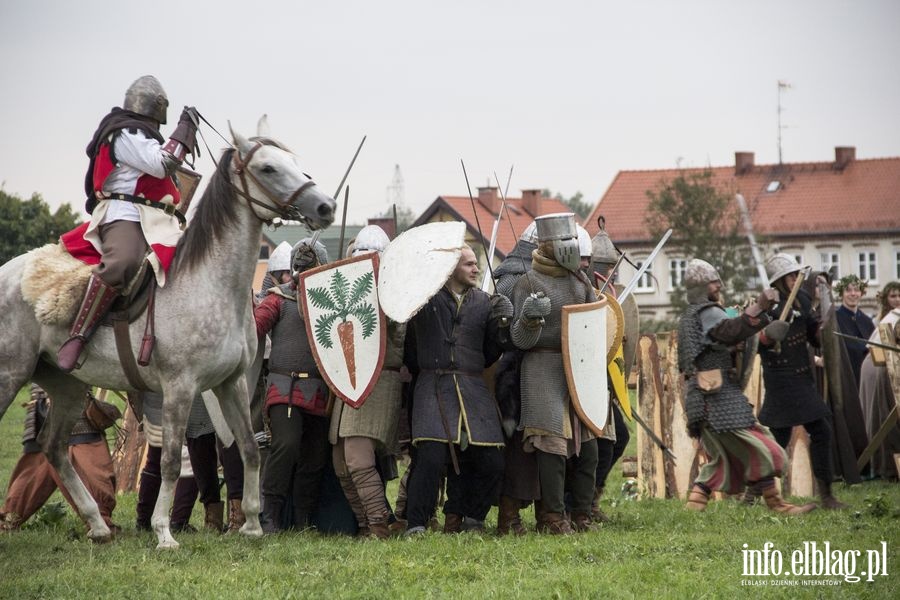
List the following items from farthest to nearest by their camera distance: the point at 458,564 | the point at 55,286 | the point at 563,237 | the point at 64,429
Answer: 1. the point at 64,429
2. the point at 563,237
3. the point at 55,286
4. the point at 458,564

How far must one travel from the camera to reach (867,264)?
170ft

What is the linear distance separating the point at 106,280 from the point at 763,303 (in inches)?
163

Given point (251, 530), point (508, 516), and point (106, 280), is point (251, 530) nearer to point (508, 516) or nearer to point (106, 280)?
point (508, 516)

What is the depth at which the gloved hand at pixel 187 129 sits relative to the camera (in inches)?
293

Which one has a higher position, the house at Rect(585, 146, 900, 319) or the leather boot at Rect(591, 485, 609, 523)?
the house at Rect(585, 146, 900, 319)

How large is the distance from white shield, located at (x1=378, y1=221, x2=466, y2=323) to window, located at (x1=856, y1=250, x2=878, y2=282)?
151 feet

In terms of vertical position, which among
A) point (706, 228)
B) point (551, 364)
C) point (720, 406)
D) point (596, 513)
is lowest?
point (596, 513)

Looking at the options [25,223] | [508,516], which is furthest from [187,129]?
[25,223]

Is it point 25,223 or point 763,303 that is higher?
point 25,223

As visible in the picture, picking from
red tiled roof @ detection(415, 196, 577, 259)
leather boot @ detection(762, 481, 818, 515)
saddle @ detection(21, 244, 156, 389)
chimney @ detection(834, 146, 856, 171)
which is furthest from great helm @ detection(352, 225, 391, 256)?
chimney @ detection(834, 146, 856, 171)

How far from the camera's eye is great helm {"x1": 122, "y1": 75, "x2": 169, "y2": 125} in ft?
24.9

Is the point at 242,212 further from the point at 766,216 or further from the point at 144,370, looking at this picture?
the point at 766,216

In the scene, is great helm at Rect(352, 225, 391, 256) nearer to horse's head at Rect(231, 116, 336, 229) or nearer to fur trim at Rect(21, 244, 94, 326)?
horse's head at Rect(231, 116, 336, 229)

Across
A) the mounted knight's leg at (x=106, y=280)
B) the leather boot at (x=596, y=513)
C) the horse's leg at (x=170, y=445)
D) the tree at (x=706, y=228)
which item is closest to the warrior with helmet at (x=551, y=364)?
the leather boot at (x=596, y=513)
